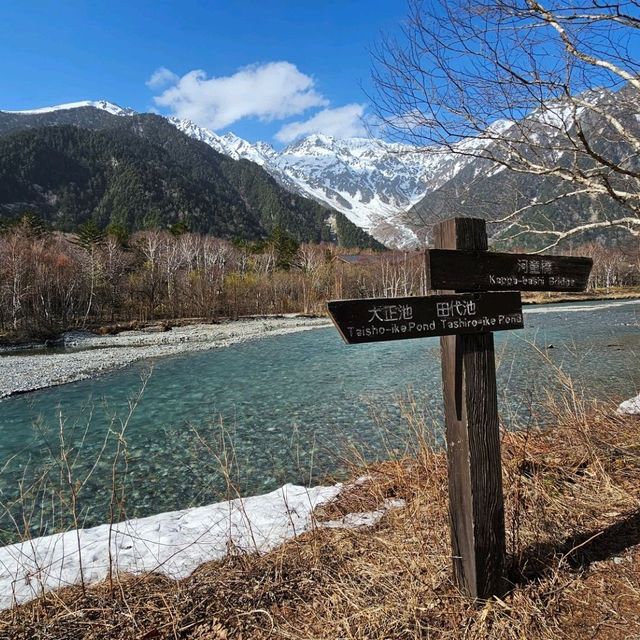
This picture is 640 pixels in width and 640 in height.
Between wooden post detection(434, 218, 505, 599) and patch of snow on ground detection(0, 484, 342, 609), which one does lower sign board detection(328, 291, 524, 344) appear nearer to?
wooden post detection(434, 218, 505, 599)

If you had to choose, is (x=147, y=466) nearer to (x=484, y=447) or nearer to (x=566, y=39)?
(x=484, y=447)

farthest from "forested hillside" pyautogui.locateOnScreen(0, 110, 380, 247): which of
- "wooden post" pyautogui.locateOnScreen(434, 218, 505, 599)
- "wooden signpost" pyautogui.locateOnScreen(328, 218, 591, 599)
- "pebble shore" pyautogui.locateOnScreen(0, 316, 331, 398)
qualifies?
"wooden post" pyautogui.locateOnScreen(434, 218, 505, 599)

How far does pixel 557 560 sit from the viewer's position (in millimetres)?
2590

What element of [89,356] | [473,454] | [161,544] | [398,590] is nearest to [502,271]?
[473,454]

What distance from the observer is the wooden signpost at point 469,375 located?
216 centimetres

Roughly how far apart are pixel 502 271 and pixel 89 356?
895 inches

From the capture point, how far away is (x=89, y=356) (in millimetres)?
21391

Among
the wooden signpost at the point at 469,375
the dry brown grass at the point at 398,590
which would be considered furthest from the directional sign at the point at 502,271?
the dry brown grass at the point at 398,590

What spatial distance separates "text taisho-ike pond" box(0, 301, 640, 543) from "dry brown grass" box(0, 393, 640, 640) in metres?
0.79

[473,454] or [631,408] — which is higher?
[473,454]

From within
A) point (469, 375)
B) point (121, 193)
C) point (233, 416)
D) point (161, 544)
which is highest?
point (121, 193)

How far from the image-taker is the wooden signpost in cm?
216

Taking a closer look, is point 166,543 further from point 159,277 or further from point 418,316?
point 159,277

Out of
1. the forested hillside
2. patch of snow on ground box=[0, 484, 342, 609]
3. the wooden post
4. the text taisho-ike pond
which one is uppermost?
the forested hillside
